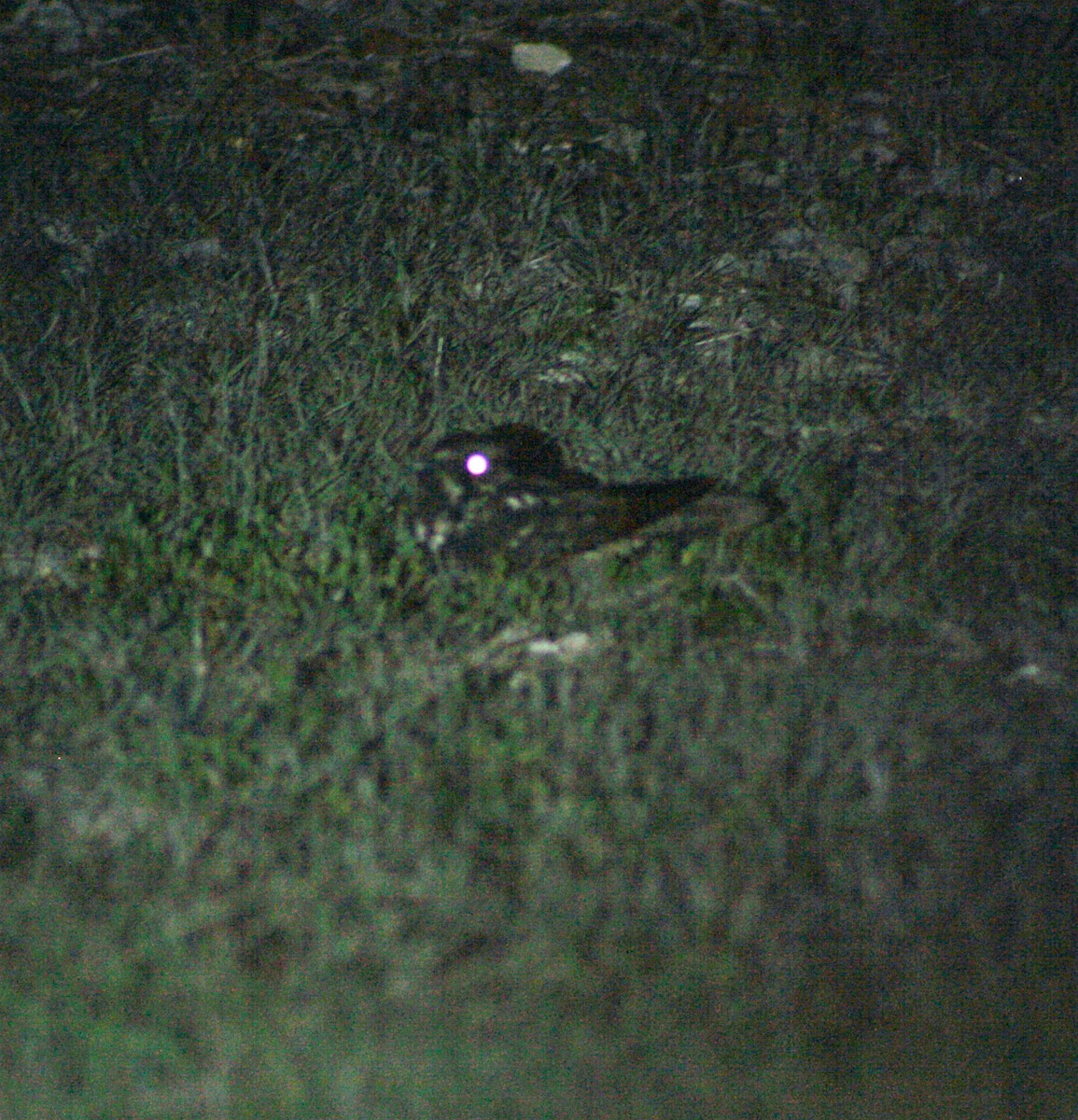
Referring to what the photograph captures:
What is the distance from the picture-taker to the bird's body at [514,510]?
3705mm

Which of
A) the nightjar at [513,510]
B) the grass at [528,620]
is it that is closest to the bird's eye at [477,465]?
the nightjar at [513,510]

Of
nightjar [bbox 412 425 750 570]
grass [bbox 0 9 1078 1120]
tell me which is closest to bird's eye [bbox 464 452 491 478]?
nightjar [bbox 412 425 750 570]

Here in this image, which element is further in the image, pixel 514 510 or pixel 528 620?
pixel 514 510

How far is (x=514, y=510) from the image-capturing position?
3.73 meters

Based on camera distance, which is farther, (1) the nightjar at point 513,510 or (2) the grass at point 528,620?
(1) the nightjar at point 513,510

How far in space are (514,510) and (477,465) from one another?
0.61ft

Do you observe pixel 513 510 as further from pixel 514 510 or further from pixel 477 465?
pixel 477 465

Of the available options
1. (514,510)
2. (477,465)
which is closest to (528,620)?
(514,510)

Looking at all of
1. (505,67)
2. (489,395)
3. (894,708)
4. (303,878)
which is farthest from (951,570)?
(505,67)

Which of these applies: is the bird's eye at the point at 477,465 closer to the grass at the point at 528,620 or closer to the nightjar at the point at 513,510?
the nightjar at the point at 513,510

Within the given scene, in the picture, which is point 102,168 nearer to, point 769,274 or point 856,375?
point 769,274

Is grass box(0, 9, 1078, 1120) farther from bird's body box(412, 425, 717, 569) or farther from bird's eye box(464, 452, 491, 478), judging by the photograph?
bird's eye box(464, 452, 491, 478)

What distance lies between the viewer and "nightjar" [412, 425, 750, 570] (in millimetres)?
3705

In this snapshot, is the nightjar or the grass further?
the nightjar
